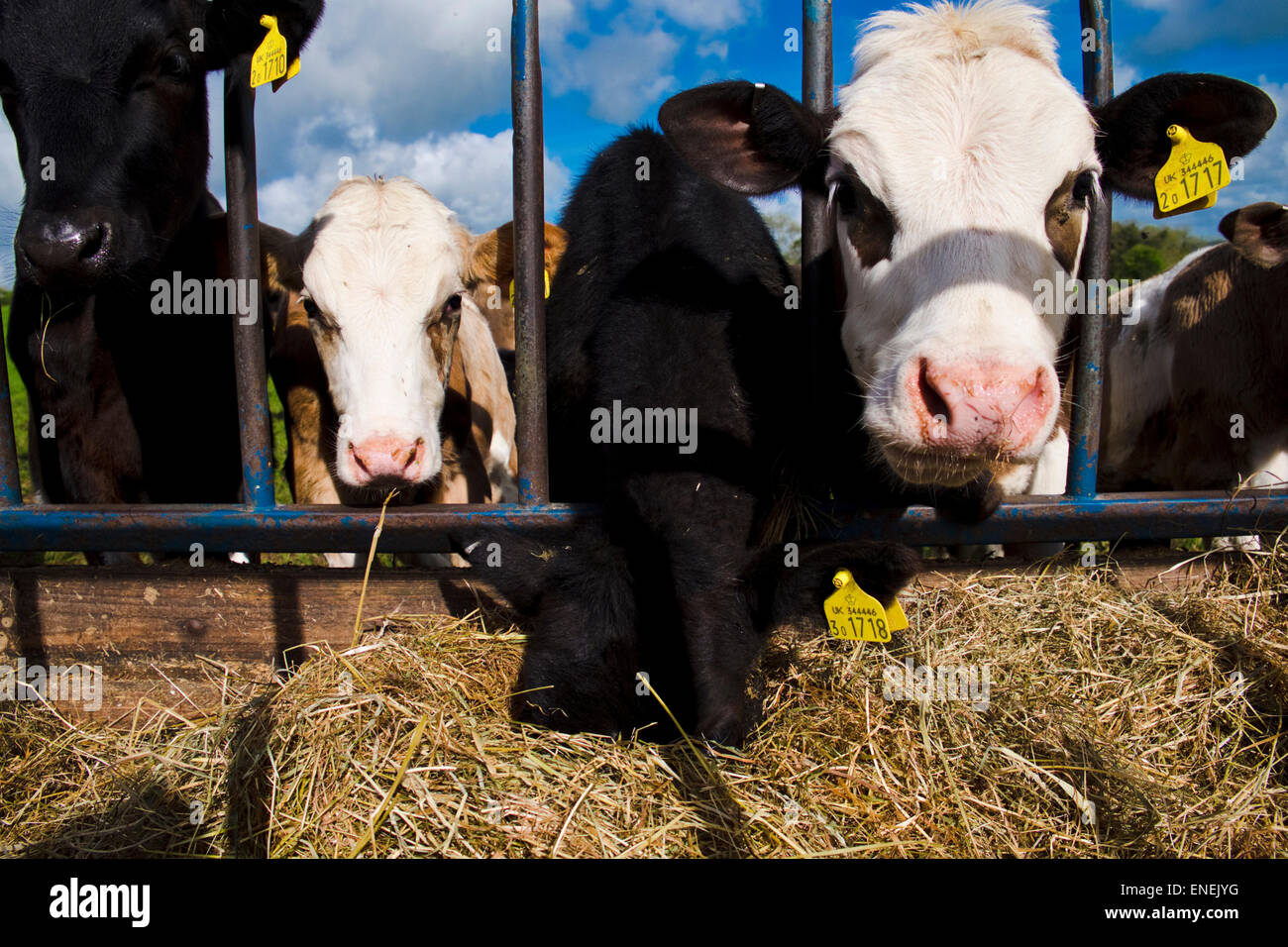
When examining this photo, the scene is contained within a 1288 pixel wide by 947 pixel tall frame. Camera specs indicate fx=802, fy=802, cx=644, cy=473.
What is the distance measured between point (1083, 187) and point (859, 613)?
148cm

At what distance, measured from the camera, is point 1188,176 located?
2.46 metres

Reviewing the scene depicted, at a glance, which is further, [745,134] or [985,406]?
[745,134]

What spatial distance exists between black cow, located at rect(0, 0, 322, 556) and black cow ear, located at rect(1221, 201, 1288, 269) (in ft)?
13.5

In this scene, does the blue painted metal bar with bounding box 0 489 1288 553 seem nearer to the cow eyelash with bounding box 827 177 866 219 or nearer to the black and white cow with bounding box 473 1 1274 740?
the black and white cow with bounding box 473 1 1274 740

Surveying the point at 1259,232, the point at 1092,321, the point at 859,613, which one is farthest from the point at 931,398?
the point at 1259,232

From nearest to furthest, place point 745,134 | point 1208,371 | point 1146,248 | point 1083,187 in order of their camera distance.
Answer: point 1083,187 → point 745,134 → point 1208,371 → point 1146,248

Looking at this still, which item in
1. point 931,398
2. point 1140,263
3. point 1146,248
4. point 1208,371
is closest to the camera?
point 931,398

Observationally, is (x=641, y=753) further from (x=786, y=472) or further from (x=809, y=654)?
(x=786, y=472)

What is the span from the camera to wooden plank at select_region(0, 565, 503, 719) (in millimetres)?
2627

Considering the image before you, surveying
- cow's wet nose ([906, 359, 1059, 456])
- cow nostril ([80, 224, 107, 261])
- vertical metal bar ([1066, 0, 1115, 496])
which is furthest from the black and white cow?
cow nostril ([80, 224, 107, 261])

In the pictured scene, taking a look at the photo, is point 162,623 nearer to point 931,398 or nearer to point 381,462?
point 381,462

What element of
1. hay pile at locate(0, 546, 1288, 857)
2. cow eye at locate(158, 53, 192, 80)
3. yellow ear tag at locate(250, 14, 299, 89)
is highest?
cow eye at locate(158, 53, 192, 80)

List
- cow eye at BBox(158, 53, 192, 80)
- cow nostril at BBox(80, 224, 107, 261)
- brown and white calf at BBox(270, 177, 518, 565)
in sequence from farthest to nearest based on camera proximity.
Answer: cow eye at BBox(158, 53, 192, 80), brown and white calf at BBox(270, 177, 518, 565), cow nostril at BBox(80, 224, 107, 261)

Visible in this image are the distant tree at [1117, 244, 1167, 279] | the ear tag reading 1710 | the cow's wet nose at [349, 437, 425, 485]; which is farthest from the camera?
the distant tree at [1117, 244, 1167, 279]
